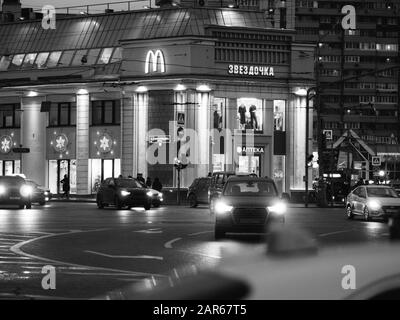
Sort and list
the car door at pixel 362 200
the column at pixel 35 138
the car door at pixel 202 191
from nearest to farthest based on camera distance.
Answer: the car door at pixel 362 200 < the car door at pixel 202 191 < the column at pixel 35 138

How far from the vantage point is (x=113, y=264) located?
16.0 meters

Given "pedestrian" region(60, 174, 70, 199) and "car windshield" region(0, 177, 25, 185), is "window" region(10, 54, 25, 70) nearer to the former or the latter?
"pedestrian" region(60, 174, 70, 199)

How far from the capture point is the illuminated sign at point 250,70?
198 ft

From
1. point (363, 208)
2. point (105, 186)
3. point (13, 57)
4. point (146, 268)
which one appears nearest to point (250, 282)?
point (146, 268)

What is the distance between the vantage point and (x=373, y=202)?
33812mm

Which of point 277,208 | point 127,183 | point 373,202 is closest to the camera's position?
point 277,208

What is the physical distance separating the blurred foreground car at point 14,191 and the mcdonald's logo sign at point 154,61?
1850 cm

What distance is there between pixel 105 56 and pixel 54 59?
4650mm

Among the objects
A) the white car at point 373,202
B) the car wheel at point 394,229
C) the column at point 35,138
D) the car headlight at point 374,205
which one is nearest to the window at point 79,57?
the column at point 35,138

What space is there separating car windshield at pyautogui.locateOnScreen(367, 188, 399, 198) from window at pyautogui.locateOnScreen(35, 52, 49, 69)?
37.4m

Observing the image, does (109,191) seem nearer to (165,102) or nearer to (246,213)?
(165,102)

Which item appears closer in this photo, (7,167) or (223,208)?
(223,208)

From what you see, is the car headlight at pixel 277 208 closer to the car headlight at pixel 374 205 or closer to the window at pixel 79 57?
the car headlight at pixel 374 205

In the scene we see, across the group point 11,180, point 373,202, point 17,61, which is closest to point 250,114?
point 17,61
